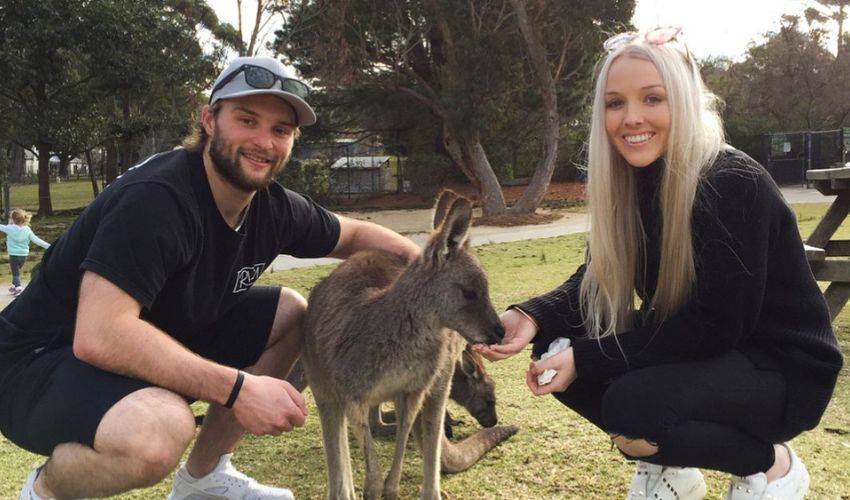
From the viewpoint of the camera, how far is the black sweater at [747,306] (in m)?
2.27

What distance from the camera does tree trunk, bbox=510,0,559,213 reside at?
594 inches

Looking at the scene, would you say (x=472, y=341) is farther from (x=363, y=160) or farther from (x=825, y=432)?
(x=363, y=160)

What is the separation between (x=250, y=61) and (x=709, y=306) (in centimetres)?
174

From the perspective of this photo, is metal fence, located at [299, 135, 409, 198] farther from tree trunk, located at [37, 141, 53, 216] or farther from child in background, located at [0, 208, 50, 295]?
child in background, located at [0, 208, 50, 295]

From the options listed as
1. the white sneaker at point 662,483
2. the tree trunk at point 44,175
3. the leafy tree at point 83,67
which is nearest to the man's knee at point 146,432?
the white sneaker at point 662,483

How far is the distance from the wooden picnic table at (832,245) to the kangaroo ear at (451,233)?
2.32 meters

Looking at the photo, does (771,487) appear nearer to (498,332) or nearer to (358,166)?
(498,332)

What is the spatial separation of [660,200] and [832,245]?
3.81m

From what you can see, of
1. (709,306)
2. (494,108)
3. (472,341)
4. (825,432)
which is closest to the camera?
(709,306)

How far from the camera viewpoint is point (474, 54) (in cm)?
1547

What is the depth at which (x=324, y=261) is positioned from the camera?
1003 centimetres

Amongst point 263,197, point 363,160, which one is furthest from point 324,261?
point 363,160

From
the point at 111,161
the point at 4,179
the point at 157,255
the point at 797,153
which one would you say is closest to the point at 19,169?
the point at 111,161

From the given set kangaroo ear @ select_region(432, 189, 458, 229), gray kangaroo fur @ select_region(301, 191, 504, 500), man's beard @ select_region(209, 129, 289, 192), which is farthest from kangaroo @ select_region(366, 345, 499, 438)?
man's beard @ select_region(209, 129, 289, 192)
